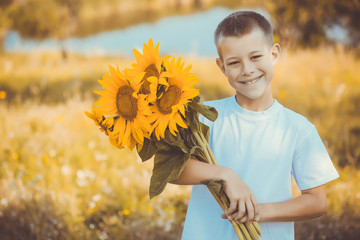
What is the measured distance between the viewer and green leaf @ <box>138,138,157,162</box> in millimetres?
1282

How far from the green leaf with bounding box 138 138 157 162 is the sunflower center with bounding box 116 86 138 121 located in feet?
0.41

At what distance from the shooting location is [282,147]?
1.49 meters

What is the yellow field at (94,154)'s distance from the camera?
8.98 ft

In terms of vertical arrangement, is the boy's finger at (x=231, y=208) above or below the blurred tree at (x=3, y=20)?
below

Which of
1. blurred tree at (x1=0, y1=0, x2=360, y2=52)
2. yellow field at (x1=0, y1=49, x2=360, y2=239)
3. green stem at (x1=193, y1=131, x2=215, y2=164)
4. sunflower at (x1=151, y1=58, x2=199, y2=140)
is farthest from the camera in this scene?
blurred tree at (x1=0, y1=0, x2=360, y2=52)

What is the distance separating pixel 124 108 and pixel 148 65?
16cm

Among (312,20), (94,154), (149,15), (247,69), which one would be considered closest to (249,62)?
(247,69)

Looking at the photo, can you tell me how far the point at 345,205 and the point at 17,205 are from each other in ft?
8.06

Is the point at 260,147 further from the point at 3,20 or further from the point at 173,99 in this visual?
the point at 3,20

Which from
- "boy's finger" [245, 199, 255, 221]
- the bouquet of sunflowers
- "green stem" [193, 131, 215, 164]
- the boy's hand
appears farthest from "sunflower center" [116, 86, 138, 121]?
"boy's finger" [245, 199, 255, 221]

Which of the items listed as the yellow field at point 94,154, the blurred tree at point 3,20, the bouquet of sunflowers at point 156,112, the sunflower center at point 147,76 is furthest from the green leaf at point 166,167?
the blurred tree at point 3,20

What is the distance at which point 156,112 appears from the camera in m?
1.22

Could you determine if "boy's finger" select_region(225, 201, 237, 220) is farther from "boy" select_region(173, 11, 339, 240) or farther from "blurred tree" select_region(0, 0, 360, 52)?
"blurred tree" select_region(0, 0, 360, 52)

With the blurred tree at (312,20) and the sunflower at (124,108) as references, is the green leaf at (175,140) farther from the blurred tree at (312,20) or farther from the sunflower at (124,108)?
the blurred tree at (312,20)
